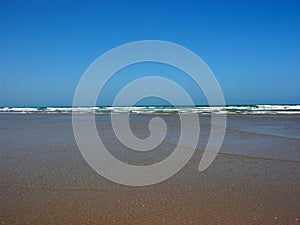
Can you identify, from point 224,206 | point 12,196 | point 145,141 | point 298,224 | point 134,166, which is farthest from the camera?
point 145,141

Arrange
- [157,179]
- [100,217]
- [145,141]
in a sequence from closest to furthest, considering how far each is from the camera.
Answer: [100,217]
[157,179]
[145,141]

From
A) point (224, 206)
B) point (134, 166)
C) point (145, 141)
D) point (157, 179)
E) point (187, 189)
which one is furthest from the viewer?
point (145, 141)

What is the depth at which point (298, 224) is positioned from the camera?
4195 millimetres

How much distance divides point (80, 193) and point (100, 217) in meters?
1.17

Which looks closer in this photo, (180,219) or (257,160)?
(180,219)

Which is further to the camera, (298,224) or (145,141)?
(145,141)

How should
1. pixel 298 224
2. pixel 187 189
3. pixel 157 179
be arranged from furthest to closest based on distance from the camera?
1. pixel 157 179
2. pixel 187 189
3. pixel 298 224

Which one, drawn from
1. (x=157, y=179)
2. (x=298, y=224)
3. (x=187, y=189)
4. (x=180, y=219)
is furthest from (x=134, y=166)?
(x=298, y=224)

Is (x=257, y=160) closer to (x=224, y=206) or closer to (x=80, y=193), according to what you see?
(x=224, y=206)

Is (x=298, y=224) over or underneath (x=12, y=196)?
underneath

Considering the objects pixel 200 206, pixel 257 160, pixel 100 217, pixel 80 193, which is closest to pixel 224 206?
pixel 200 206

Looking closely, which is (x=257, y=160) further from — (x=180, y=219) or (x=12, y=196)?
(x=12, y=196)

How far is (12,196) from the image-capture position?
211 inches

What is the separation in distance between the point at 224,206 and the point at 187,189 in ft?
3.43
